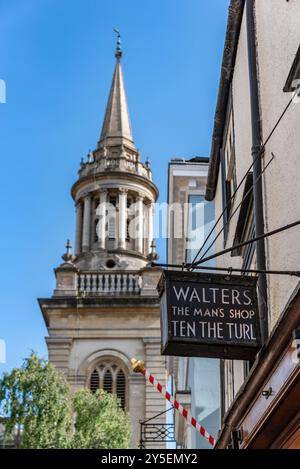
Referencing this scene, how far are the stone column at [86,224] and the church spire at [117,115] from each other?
5166mm

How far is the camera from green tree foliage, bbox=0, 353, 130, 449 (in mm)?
32844

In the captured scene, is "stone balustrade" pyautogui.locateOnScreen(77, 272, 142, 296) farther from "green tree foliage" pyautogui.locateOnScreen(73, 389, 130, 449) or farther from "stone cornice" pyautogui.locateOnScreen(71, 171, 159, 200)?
"green tree foliage" pyautogui.locateOnScreen(73, 389, 130, 449)

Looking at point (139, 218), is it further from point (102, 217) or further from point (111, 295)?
point (111, 295)

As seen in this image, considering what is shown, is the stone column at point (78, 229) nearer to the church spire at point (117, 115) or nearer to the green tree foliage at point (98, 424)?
the church spire at point (117, 115)

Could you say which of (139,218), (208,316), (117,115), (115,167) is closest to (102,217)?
(139,218)

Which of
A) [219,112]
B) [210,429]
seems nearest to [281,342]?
[219,112]

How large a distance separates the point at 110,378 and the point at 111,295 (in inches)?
166

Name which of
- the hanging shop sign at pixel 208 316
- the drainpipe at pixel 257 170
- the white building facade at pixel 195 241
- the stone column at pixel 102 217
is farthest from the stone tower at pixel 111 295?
the hanging shop sign at pixel 208 316

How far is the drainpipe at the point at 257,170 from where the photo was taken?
9.14 meters
